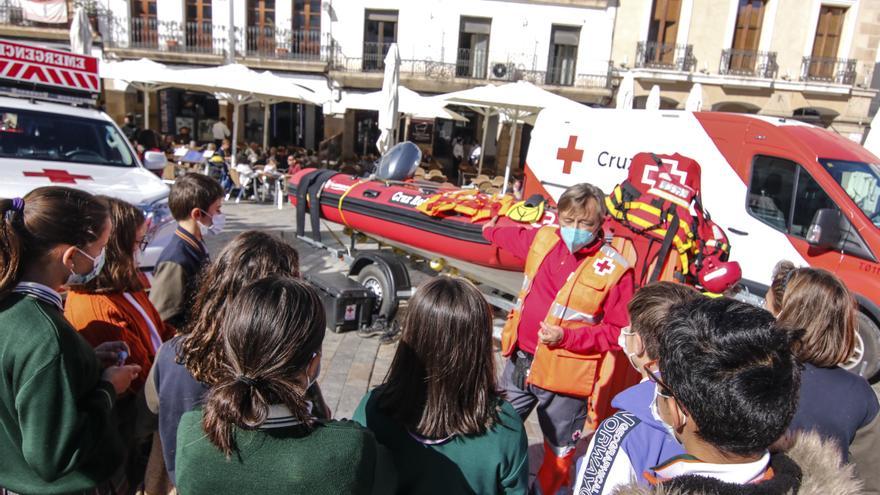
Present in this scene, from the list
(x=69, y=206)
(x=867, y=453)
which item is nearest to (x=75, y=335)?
(x=69, y=206)

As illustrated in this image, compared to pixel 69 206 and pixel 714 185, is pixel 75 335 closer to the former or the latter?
pixel 69 206

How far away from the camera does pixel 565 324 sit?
2.59m

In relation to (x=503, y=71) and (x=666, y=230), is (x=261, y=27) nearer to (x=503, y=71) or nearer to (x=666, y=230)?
(x=503, y=71)

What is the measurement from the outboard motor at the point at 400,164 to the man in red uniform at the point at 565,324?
3.45m

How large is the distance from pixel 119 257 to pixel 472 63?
17939mm

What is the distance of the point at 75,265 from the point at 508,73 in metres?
18.0

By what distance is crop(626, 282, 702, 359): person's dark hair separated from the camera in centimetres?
193

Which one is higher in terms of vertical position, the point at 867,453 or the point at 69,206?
the point at 69,206

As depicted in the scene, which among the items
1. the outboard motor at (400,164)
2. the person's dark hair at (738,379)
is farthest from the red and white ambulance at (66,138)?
the person's dark hair at (738,379)

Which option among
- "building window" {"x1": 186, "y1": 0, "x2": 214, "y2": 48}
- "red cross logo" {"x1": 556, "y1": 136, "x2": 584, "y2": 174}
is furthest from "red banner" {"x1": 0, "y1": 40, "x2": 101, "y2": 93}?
"building window" {"x1": 186, "y1": 0, "x2": 214, "y2": 48}

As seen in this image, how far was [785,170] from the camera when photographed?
5.49 meters

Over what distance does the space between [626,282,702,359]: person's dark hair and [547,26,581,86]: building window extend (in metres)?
17.6

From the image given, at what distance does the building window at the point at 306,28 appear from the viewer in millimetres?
18797

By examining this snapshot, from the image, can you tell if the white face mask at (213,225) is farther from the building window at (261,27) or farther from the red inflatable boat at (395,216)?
the building window at (261,27)
